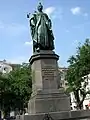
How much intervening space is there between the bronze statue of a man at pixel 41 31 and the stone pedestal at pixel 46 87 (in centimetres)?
57

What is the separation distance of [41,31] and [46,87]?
139 inches

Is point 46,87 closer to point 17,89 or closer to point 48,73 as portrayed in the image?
point 48,73

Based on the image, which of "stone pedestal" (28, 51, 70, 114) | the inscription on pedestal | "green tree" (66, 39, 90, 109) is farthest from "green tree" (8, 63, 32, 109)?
the inscription on pedestal

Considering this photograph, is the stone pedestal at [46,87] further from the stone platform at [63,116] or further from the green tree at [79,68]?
the green tree at [79,68]

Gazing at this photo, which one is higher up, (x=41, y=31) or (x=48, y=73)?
(x=41, y=31)

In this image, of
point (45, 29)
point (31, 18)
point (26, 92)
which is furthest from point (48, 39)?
point (26, 92)

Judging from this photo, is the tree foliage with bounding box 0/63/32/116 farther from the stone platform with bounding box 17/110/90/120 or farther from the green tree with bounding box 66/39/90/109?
the stone platform with bounding box 17/110/90/120

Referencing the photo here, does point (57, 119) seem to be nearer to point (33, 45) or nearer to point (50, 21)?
point (33, 45)

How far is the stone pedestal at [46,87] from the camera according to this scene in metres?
16.2

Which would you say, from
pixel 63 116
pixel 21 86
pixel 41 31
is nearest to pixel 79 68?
pixel 21 86

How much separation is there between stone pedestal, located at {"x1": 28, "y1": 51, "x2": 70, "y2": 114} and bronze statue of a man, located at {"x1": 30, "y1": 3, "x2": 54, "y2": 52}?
570 millimetres

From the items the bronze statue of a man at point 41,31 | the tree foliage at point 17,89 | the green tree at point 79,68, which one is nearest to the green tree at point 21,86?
the tree foliage at point 17,89

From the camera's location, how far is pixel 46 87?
16797mm

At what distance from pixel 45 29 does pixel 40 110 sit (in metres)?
5.04
